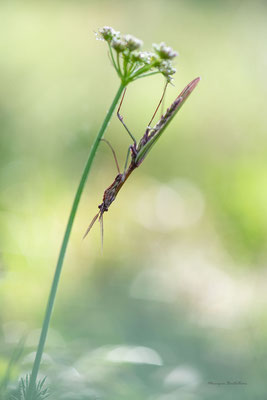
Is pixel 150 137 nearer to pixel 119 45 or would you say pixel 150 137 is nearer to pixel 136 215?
pixel 119 45

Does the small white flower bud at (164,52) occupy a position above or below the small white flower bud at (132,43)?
below

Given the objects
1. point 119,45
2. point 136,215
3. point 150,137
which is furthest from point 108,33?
point 136,215

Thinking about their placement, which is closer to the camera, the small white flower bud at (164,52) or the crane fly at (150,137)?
the small white flower bud at (164,52)

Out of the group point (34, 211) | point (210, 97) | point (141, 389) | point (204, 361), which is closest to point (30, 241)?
point (34, 211)

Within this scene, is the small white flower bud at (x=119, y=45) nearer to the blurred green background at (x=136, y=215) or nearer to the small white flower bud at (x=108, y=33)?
the small white flower bud at (x=108, y=33)

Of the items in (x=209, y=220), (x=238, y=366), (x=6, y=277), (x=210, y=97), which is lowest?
(x=238, y=366)

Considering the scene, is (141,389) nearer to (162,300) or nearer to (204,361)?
(204,361)

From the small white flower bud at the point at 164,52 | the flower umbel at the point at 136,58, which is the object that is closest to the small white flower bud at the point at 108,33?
the flower umbel at the point at 136,58

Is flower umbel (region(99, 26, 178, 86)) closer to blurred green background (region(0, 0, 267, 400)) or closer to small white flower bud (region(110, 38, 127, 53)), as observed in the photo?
small white flower bud (region(110, 38, 127, 53))
